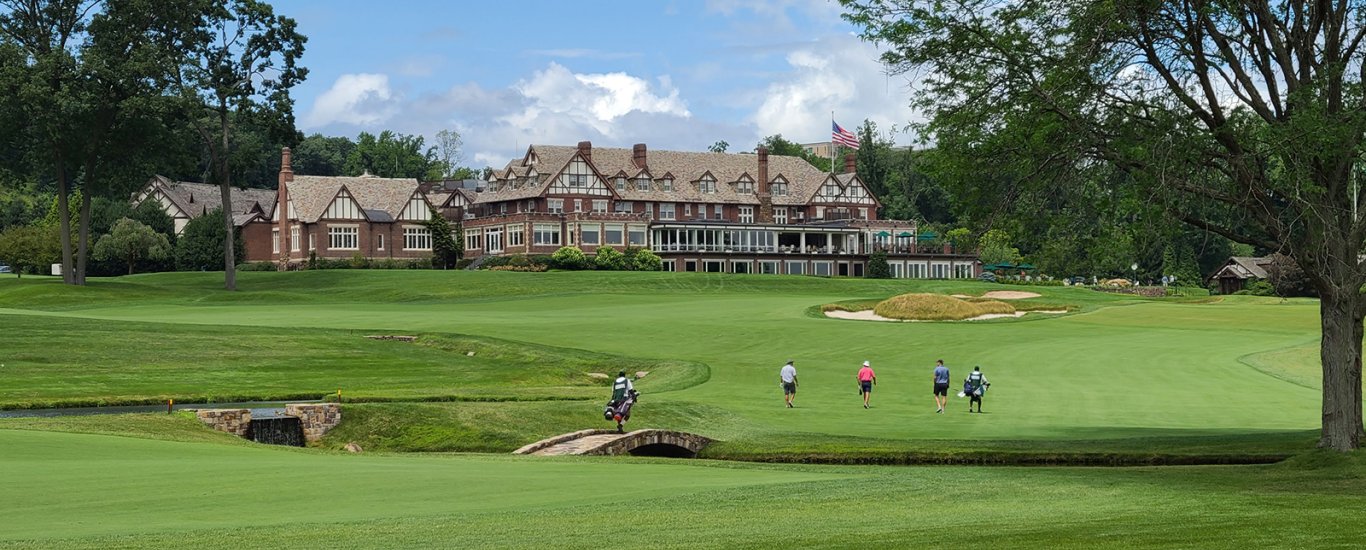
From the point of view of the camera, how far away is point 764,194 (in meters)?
140

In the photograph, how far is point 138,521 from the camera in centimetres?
1565

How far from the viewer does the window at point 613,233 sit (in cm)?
12662

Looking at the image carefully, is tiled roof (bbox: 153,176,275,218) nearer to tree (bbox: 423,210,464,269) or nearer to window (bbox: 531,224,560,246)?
tree (bbox: 423,210,464,269)

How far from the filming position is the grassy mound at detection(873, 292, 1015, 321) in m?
73.5

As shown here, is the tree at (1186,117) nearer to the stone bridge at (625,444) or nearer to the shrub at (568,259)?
the stone bridge at (625,444)

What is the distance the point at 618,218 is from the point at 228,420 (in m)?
94.2

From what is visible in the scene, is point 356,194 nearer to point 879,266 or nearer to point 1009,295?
point 879,266

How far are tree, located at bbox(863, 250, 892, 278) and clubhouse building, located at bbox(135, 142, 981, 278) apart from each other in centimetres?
242

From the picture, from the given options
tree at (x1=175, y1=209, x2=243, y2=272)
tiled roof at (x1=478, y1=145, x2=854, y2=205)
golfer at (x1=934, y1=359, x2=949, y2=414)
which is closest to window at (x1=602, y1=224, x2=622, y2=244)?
tiled roof at (x1=478, y1=145, x2=854, y2=205)

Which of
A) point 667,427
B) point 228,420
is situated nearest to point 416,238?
point 228,420

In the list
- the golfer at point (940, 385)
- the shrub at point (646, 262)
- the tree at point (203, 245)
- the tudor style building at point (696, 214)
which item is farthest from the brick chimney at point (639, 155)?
the golfer at point (940, 385)

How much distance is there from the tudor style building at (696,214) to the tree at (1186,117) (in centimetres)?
9520

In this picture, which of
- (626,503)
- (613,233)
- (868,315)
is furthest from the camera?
(613,233)

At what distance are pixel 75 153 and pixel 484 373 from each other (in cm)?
4872
